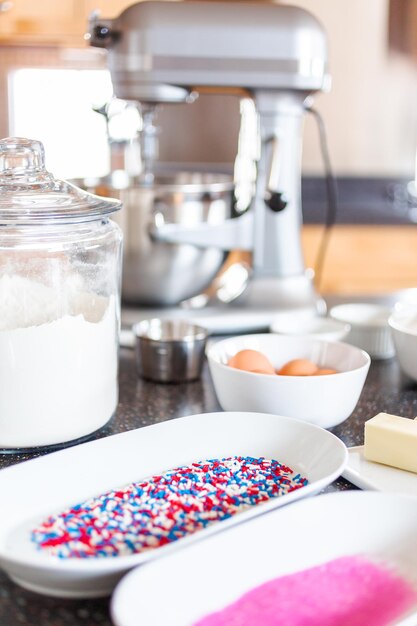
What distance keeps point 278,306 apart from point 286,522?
2.36 ft

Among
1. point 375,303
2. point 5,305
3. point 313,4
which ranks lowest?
point 375,303

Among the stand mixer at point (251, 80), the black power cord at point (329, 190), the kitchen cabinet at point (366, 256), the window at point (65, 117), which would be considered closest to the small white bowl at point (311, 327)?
the stand mixer at point (251, 80)

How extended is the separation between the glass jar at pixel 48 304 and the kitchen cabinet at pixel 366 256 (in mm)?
2042

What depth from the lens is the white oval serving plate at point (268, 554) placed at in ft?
1.63

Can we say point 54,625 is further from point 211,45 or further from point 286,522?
point 211,45

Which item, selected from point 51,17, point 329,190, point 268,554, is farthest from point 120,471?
point 51,17

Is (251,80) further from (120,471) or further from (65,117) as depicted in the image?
(65,117)

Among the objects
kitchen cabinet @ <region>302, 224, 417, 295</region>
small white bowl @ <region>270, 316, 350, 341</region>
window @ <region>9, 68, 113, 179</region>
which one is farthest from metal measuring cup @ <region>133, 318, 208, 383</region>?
window @ <region>9, 68, 113, 179</region>

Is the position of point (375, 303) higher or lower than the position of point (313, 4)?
lower

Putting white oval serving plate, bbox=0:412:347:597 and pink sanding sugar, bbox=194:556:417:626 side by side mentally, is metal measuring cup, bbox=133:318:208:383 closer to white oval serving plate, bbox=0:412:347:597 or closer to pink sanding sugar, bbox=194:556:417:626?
white oval serving plate, bbox=0:412:347:597

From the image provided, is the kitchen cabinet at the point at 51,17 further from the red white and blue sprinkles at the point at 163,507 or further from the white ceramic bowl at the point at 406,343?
the red white and blue sprinkles at the point at 163,507

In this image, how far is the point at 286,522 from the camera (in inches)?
23.0

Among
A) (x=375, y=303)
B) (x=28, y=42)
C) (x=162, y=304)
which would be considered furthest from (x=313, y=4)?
(x=162, y=304)

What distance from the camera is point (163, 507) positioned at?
63cm
